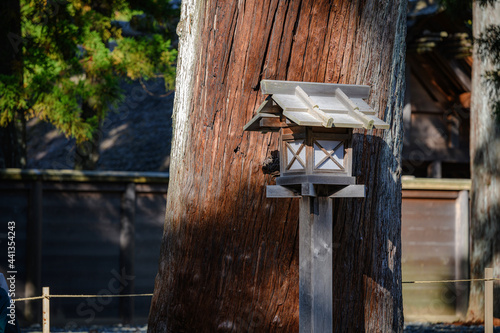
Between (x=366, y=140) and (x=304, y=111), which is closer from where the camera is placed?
(x=304, y=111)

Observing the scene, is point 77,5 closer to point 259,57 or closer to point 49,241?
point 49,241

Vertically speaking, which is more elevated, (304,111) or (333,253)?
(304,111)

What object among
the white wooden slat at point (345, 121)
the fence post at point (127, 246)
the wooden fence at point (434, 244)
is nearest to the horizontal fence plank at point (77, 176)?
the fence post at point (127, 246)

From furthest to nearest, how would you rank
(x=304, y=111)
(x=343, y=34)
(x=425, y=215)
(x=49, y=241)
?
(x=425, y=215), (x=49, y=241), (x=343, y=34), (x=304, y=111)

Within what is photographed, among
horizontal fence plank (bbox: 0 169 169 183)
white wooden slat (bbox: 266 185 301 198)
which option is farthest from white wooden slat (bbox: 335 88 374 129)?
horizontal fence plank (bbox: 0 169 169 183)

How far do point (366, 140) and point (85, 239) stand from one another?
200 inches

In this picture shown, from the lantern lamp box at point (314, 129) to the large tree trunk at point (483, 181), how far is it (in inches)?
251

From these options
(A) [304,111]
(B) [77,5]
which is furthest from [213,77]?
(B) [77,5]

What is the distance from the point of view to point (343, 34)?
124 inches

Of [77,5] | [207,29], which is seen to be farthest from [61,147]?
[207,29]

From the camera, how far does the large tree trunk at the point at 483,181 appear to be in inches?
344

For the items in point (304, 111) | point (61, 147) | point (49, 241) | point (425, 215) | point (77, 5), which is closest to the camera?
point (304, 111)

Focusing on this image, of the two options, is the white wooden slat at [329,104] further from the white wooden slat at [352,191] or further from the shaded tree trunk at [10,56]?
the shaded tree trunk at [10,56]

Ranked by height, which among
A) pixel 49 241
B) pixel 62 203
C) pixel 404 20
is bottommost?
pixel 49 241
